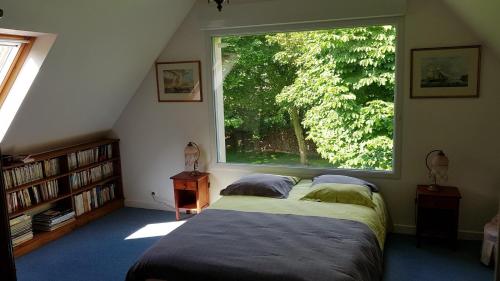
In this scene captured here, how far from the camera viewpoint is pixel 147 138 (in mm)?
4664

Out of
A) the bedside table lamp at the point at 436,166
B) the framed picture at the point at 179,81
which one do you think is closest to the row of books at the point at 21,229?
the framed picture at the point at 179,81

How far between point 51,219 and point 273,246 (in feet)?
8.26

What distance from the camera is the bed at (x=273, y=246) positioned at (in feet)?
7.41

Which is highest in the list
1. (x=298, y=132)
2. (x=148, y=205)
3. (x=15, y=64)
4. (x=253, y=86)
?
(x=15, y=64)

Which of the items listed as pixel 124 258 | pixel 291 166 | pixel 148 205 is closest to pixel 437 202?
pixel 291 166

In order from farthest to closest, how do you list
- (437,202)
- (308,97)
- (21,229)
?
(308,97) < (21,229) < (437,202)

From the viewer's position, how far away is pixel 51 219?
383 cm

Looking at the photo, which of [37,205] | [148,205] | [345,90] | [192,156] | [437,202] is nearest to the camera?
[437,202]

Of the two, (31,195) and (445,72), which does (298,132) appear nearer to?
(445,72)

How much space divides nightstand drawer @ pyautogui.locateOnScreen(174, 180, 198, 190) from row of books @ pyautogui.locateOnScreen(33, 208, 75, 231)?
1157mm

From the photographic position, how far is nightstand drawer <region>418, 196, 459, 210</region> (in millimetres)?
3271

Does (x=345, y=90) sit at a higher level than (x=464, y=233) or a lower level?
higher

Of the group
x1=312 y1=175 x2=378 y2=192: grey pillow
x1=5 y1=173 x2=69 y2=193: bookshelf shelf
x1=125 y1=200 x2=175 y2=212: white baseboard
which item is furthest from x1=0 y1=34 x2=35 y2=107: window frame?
x1=312 y1=175 x2=378 y2=192: grey pillow

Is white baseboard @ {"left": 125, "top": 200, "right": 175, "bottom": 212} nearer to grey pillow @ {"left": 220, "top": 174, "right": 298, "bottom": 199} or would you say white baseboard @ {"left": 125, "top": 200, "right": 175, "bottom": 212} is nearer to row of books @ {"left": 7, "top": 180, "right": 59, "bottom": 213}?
row of books @ {"left": 7, "top": 180, "right": 59, "bottom": 213}
